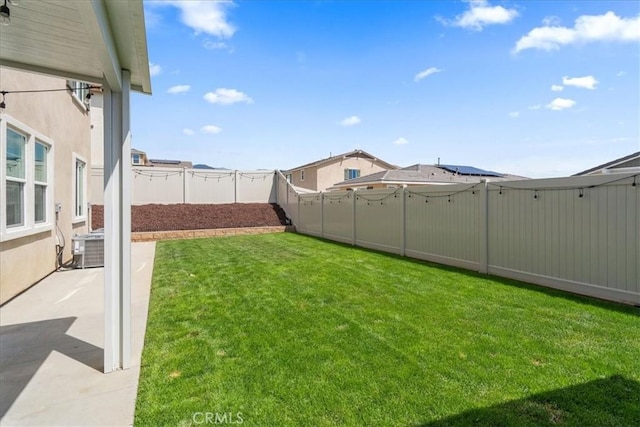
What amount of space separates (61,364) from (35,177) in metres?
4.80

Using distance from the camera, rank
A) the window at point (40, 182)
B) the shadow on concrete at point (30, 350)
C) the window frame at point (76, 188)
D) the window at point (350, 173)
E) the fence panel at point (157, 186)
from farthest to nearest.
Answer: the window at point (350, 173) < the fence panel at point (157, 186) < the window frame at point (76, 188) < the window at point (40, 182) < the shadow on concrete at point (30, 350)

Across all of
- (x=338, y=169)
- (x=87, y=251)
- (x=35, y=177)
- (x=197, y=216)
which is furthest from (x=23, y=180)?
(x=338, y=169)

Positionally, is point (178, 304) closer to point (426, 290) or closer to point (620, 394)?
point (426, 290)

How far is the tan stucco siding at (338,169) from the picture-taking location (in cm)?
2936

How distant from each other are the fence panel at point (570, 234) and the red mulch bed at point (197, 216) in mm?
11771

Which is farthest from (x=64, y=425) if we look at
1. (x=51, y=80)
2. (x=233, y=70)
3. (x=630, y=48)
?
(x=233, y=70)

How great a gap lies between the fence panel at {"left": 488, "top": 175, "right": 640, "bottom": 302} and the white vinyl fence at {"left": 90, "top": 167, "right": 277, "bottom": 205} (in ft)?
49.6

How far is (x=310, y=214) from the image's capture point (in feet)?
49.0

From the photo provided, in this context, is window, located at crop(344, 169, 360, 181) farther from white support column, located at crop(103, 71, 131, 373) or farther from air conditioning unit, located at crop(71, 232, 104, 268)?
white support column, located at crop(103, 71, 131, 373)

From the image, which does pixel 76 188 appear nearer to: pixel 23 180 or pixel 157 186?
pixel 23 180

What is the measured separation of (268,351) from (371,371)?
3.54 feet

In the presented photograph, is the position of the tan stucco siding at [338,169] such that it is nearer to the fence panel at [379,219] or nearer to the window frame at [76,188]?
the fence panel at [379,219]

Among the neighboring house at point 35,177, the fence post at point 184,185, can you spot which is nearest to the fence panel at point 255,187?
the fence post at point 184,185

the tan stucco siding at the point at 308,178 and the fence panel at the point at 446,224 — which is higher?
the tan stucco siding at the point at 308,178
